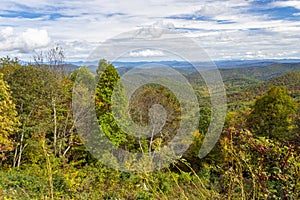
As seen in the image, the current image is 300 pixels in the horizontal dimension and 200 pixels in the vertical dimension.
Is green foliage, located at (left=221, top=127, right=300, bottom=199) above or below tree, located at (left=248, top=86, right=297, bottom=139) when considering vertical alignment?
above

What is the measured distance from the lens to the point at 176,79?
303 inches

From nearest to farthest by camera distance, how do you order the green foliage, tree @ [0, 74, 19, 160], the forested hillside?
1. the green foliage
2. the forested hillside
3. tree @ [0, 74, 19, 160]

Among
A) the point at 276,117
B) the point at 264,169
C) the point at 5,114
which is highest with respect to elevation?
the point at 264,169

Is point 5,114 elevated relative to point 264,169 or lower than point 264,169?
lower

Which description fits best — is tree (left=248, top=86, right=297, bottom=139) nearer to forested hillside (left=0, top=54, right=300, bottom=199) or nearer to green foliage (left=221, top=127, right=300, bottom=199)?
forested hillside (left=0, top=54, right=300, bottom=199)

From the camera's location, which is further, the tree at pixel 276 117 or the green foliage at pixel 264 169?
the tree at pixel 276 117

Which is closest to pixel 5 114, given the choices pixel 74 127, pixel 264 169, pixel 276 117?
pixel 74 127

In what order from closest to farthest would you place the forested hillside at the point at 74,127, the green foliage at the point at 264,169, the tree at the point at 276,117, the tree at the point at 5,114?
the green foliage at the point at 264,169 < the forested hillside at the point at 74,127 < the tree at the point at 5,114 < the tree at the point at 276,117

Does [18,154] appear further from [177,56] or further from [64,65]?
[177,56]

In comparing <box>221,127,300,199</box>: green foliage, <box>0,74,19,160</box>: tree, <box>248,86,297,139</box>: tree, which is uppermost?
<box>221,127,300,199</box>: green foliage

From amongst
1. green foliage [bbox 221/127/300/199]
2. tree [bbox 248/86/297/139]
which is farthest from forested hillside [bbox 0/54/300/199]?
green foliage [bbox 221/127/300/199]

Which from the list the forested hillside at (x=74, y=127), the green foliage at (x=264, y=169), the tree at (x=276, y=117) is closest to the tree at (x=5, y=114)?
the forested hillside at (x=74, y=127)

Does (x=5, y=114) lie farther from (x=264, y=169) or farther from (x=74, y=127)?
(x=264, y=169)

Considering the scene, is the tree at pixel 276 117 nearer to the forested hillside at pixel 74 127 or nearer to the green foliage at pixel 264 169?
the forested hillside at pixel 74 127
